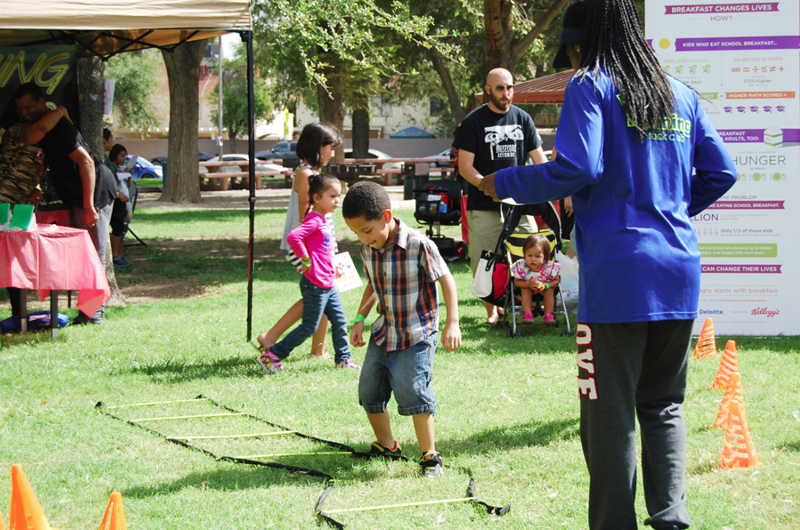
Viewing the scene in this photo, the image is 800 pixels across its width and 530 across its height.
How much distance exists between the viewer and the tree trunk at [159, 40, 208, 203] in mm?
23109

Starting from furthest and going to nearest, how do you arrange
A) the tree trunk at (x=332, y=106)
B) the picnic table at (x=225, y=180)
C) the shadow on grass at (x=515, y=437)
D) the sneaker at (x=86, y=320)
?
1. the picnic table at (x=225, y=180)
2. the tree trunk at (x=332, y=106)
3. the sneaker at (x=86, y=320)
4. the shadow on grass at (x=515, y=437)

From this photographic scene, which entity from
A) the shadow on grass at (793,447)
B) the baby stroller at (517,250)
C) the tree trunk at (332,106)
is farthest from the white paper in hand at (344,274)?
the tree trunk at (332,106)

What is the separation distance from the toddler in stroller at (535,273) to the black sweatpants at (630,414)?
4708 millimetres

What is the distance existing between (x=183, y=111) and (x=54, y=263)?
56.0 ft

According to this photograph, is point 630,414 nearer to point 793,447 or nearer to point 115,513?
point 115,513

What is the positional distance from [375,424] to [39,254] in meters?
4.16

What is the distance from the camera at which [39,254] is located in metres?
7.11

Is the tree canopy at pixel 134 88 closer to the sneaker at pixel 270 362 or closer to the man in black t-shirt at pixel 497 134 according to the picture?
the man in black t-shirt at pixel 497 134

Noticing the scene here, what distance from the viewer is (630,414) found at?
2.94m

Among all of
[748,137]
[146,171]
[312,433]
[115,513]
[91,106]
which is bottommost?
[312,433]

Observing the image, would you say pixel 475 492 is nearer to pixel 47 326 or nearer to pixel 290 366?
pixel 290 366

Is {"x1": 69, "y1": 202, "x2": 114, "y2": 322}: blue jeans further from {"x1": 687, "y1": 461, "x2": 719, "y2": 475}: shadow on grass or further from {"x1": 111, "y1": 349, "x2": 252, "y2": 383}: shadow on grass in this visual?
{"x1": 687, "y1": 461, "x2": 719, "y2": 475}: shadow on grass

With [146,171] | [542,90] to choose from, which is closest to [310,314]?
[542,90]

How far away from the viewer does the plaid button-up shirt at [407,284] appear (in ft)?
13.5
